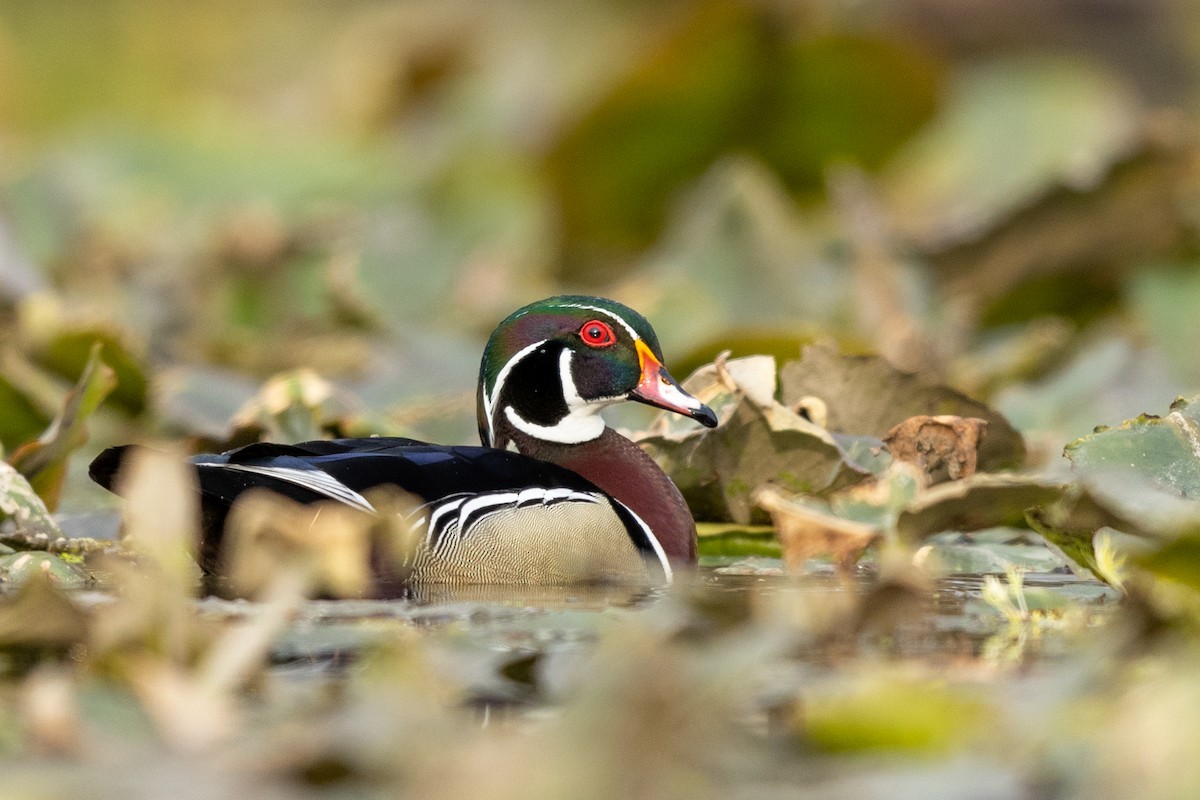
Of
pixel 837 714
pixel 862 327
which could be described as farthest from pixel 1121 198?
pixel 837 714

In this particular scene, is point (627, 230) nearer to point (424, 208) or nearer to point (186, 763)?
point (424, 208)

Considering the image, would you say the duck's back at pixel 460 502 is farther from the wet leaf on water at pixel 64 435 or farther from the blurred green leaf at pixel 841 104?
the blurred green leaf at pixel 841 104

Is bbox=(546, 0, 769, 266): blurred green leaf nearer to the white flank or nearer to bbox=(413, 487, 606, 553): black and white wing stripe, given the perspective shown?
the white flank

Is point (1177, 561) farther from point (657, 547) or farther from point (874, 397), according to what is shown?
point (874, 397)

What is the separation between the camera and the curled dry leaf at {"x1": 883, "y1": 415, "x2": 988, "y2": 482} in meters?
3.30

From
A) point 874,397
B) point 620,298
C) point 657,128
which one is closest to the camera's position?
point 874,397

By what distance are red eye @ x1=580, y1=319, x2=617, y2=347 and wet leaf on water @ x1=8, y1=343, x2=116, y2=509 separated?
0.87 m

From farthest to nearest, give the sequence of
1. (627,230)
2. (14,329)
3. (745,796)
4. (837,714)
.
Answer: (627,230)
(14,329)
(837,714)
(745,796)

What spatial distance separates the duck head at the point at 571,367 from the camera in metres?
3.58

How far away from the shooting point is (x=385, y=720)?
1.75m

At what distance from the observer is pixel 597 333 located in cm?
358

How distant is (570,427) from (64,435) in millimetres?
920

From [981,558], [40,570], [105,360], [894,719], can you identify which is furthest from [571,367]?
[894,719]

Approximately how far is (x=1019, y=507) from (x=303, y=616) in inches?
41.9
